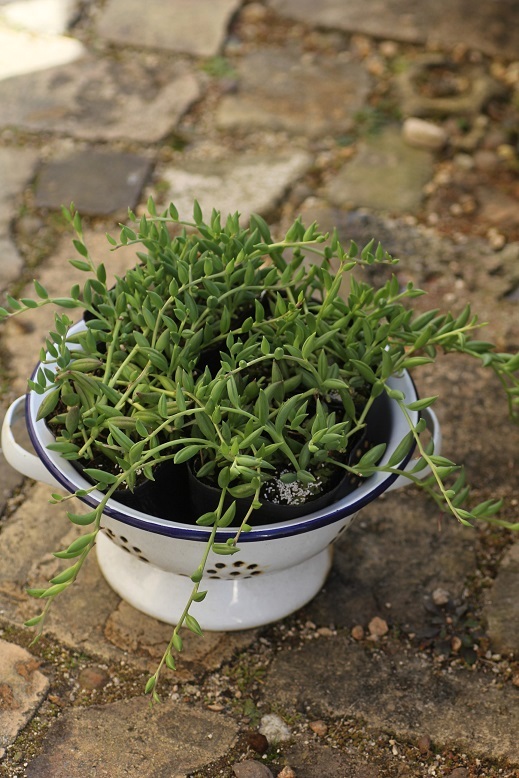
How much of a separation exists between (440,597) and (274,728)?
1.38ft

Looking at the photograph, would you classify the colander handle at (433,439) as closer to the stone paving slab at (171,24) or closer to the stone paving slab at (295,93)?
the stone paving slab at (295,93)

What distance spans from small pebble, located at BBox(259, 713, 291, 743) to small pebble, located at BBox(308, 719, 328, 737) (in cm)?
4

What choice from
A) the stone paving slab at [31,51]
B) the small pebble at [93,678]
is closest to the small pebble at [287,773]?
the small pebble at [93,678]

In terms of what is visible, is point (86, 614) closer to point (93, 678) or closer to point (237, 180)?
point (93, 678)

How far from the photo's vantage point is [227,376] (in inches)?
54.2

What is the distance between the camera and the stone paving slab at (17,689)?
62.2 inches

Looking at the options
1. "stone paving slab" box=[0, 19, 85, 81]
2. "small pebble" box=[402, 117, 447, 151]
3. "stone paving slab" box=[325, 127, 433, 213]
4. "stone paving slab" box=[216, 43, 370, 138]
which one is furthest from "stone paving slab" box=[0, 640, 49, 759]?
"stone paving slab" box=[0, 19, 85, 81]

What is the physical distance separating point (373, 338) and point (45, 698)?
834 mm

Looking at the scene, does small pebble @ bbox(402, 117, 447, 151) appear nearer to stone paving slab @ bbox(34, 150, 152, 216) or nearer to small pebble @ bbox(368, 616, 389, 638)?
stone paving slab @ bbox(34, 150, 152, 216)

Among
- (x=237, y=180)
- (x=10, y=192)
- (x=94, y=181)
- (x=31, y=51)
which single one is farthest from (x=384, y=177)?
(x=31, y=51)

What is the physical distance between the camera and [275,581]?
5.60 feet

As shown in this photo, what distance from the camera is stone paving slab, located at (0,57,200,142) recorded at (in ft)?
9.55

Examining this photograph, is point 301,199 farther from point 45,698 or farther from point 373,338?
point 45,698

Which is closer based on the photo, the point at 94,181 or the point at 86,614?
the point at 86,614
